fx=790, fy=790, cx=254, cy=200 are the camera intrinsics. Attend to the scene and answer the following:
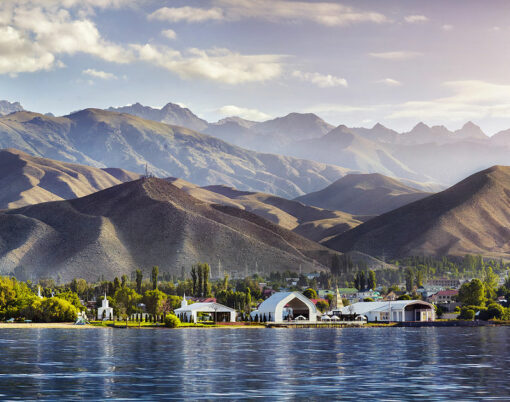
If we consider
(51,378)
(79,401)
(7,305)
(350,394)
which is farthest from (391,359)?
(7,305)

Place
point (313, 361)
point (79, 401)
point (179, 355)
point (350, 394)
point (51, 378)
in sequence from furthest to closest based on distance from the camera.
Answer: point (179, 355)
point (313, 361)
point (51, 378)
point (350, 394)
point (79, 401)

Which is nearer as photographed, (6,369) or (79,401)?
(79,401)

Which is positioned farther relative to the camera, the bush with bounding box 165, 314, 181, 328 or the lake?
the bush with bounding box 165, 314, 181, 328

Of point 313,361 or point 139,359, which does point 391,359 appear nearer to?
point 313,361

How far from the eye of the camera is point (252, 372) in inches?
2844

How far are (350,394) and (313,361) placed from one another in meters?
29.6

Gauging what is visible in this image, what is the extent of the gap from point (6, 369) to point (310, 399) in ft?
109

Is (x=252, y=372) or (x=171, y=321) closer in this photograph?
(x=252, y=372)

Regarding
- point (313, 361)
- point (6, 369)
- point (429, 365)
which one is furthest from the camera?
point (313, 361)

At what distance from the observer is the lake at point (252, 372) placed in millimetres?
56625

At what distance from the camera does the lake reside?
186 feet

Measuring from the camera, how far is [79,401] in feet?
172

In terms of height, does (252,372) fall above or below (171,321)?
below

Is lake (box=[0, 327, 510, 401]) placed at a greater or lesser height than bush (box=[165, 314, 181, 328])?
lesser
